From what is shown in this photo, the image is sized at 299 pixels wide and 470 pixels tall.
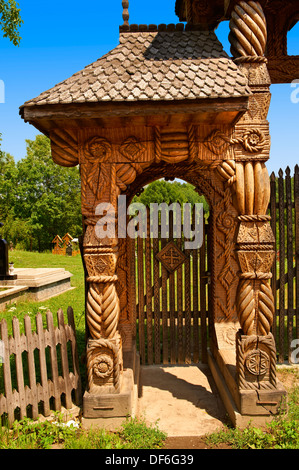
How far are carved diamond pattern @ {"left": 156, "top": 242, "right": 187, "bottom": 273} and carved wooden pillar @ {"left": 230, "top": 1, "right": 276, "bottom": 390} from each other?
7.11 feet

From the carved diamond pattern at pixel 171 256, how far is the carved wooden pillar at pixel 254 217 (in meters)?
2.17

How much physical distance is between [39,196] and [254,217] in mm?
32865

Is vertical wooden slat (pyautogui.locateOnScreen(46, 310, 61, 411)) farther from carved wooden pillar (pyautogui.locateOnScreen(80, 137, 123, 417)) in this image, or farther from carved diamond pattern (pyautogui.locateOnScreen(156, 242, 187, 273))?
carved diamond pattern (pyautogui.locateOnScreen(156, 242, 187, 273))

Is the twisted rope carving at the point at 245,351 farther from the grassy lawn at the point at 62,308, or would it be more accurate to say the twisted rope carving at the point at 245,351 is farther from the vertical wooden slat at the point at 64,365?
the grassy lawn at the point at 62,308

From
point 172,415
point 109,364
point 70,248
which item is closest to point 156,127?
point 109,364

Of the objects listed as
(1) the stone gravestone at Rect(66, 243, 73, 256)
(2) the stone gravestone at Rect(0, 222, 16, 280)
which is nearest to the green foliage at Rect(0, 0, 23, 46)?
(2) the stone gravestone at Rect(0, 222, 16, 280)

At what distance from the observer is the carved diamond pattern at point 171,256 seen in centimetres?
591

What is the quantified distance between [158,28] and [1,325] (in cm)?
428

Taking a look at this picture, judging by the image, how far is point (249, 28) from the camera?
3.74 meters

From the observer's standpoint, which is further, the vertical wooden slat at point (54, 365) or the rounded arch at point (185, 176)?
the rounded arch at point (185, 176)

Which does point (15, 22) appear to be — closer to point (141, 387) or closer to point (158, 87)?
point (158, 87)

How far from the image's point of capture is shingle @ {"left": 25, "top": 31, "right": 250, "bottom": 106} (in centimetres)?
342

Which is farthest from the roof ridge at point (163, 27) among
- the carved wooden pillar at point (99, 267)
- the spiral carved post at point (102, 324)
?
the spiral carved post at point (102, 324)

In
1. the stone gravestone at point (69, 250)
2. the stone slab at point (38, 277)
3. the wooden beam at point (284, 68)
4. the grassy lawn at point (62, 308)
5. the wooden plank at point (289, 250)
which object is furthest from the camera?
the stone gravestone at point (69, 250)
